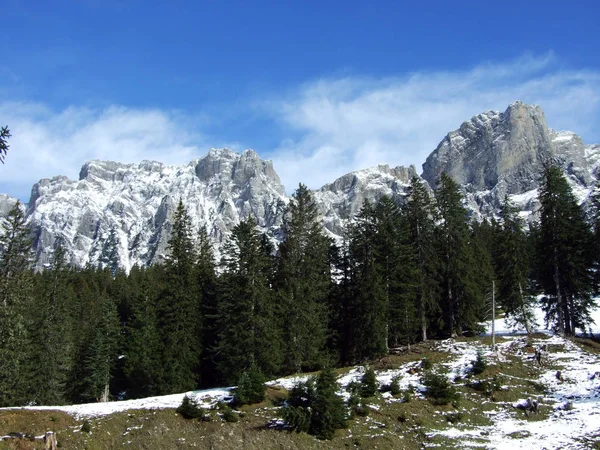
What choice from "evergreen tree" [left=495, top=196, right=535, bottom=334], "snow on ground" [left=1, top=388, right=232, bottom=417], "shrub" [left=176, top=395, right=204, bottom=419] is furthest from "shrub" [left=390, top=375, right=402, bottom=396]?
"evergreen tree" [left=495, top=196, right=535, bottom=334]

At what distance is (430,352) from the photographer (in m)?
39.6

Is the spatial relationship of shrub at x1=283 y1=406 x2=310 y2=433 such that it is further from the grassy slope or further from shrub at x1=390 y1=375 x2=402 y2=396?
shrub at x1=390 y1=375 x2=402 y2=396

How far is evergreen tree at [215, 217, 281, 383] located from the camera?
37656 millimetres

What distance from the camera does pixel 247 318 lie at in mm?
38438

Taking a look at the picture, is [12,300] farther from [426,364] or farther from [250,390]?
[426,364]

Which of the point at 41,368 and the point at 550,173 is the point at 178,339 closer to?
the point at 41,368

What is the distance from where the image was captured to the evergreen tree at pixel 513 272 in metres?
43.6

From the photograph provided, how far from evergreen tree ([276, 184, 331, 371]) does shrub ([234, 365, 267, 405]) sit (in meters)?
9.26

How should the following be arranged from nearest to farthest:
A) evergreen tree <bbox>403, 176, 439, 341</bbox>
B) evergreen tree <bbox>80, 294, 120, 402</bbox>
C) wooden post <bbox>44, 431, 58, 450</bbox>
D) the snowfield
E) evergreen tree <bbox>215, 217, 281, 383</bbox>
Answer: wooden post <bbox>44, 431, 58, 450</bbox>
the snowfield
evergreen tree <bbox>215, 217, 281, 383</bbox>
evergreen tree <bbox>403, 176, 439, 341</bbox>
evergreen tree <bbox>80, 294, 120, 402</bbox>

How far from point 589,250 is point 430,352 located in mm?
16786

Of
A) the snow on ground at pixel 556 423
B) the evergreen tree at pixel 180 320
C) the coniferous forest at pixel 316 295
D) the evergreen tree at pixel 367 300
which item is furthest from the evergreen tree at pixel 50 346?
the snow on ground at pixel 556 423

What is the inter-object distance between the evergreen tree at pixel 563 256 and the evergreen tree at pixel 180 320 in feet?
101

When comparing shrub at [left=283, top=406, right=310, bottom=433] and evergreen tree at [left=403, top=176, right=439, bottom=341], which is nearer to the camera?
shrub at [left=283, top=406, right=310, bottom=433]

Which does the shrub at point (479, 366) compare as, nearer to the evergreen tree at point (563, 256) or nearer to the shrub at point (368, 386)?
the shrub at point (368, 386)
